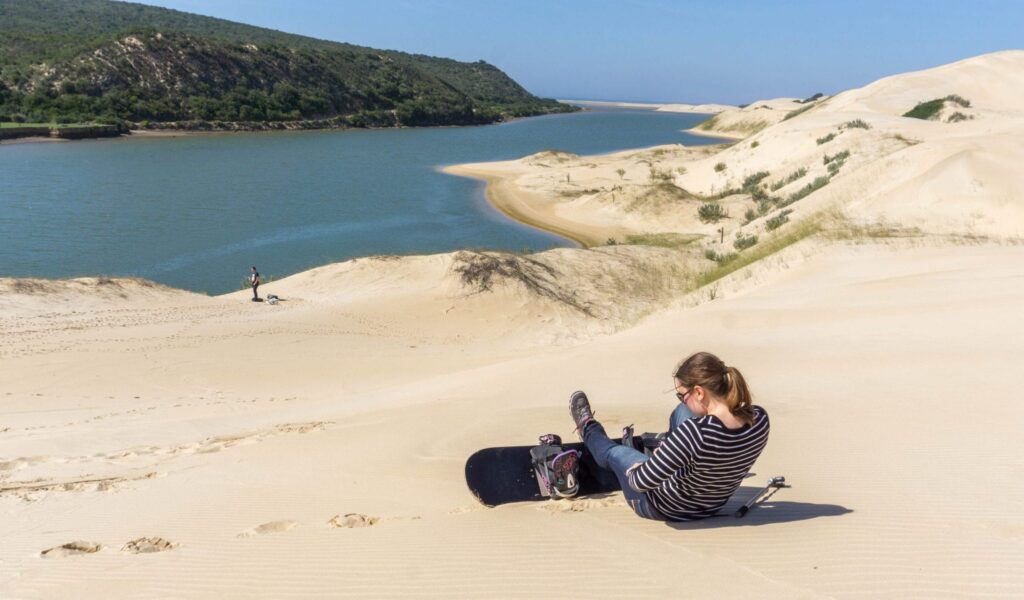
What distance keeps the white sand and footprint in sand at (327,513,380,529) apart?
22mm

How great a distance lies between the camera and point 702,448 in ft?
11.3

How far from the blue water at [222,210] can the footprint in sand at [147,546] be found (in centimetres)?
1744

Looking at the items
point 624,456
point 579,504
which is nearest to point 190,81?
point 579,504

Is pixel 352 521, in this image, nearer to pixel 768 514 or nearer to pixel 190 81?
pixel 768 514

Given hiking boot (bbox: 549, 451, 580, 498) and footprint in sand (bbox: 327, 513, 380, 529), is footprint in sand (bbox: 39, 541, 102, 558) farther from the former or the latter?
hiking boot (bbox: 549, 451, 580, 498)

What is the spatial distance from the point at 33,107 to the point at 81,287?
59550 millimetres

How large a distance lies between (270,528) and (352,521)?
0.50 metres

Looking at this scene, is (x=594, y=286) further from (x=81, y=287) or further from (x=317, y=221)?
(x=317, y=221)

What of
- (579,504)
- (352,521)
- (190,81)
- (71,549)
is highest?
(190,81)

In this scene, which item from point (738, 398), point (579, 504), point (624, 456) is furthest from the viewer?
point (579, 504)

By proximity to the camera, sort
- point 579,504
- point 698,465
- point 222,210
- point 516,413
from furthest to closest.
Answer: point 222,210 < point 516,413 < point 579,504 < point 698,465

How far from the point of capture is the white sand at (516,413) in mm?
3324

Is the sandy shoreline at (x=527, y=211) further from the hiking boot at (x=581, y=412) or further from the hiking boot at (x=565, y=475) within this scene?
the hiking boot at (x=565, y=475)

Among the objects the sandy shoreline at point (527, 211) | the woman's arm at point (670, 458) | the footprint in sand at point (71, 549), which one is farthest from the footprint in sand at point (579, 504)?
the sandy shoreline at point (527, 211)
